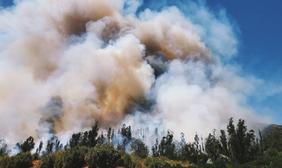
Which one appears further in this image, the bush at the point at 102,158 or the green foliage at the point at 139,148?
the green foliage at the point at 139,148

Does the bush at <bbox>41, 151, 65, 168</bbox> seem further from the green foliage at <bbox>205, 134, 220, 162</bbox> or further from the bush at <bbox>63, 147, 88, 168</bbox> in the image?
the green foliage at <bbox>205, 134, 220, 162</bbox>

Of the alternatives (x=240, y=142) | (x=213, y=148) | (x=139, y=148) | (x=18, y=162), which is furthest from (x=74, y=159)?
(x=139, y=148)

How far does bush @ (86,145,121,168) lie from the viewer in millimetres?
24944

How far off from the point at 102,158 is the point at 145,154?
68.6 m

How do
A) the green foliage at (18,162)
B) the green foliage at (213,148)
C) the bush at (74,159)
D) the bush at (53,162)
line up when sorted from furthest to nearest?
the green foliage at (213,148) → the green foliage at (18,162) → the bush at (53,162) → the bush at (74,159)

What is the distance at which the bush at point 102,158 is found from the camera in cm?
2494

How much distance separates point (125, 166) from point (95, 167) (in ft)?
8.94

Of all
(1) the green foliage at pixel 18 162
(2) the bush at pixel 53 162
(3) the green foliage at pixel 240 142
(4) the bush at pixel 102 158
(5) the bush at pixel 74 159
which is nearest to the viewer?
(4) the bush at pixel 102 158

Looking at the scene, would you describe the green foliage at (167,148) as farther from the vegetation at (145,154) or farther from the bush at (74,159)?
the bush at (74,159)

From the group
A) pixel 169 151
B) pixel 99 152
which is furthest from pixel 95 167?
pixel 169 151

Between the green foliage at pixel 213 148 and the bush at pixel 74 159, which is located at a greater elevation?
the green foliage at pixel 213 148

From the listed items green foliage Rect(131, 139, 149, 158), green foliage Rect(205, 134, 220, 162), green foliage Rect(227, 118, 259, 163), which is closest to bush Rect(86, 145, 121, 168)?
green foliage Rect(227, 118, 259, 163)

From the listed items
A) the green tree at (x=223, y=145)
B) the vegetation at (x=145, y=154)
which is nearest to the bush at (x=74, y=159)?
the vegetation at (x=145, y=154)

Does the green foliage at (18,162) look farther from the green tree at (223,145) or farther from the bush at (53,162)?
the green tree at (223,145)
